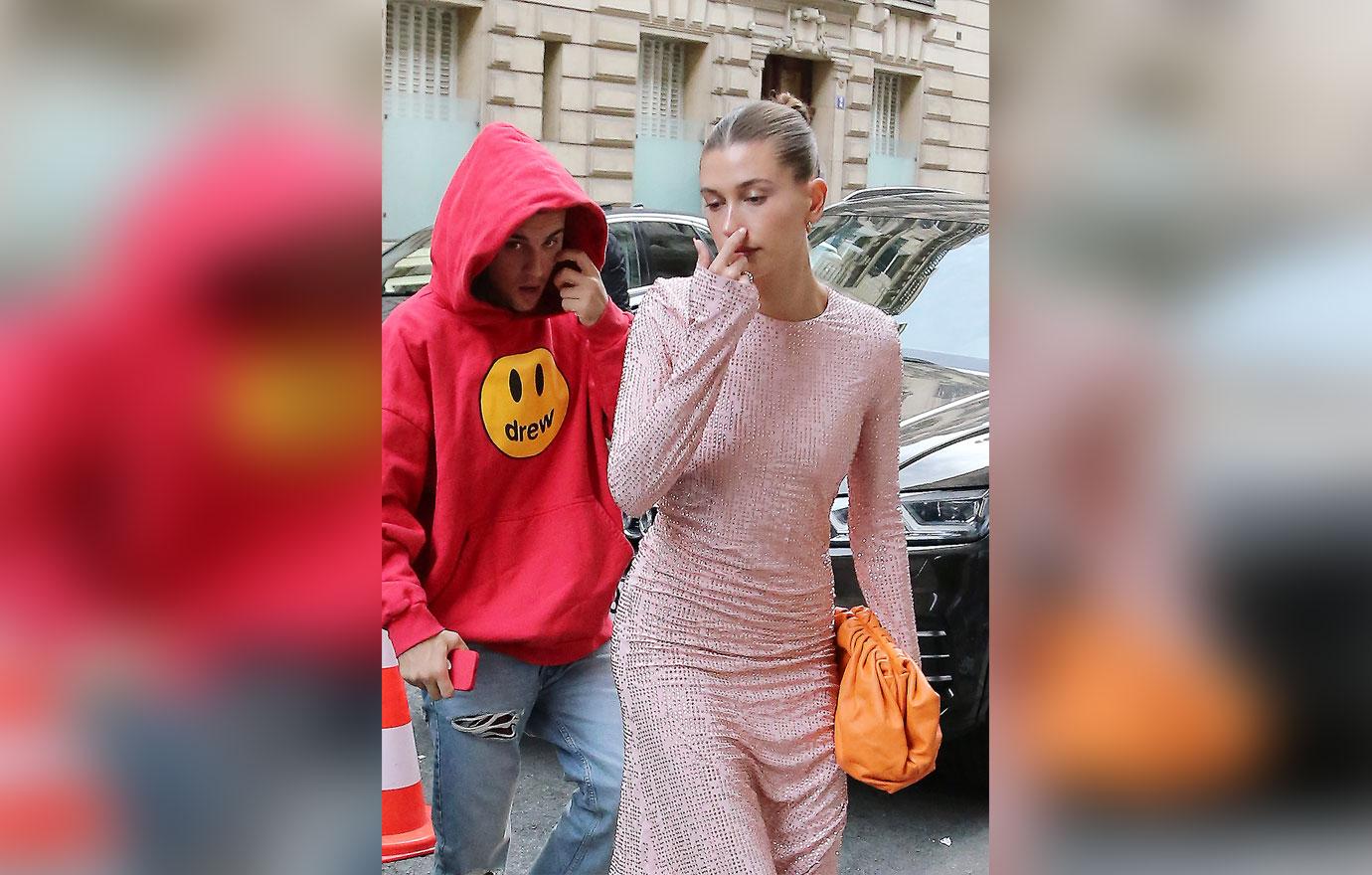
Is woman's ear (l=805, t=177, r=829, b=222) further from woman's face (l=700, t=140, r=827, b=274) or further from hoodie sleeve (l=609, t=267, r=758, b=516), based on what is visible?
hoodie sleeve (l=609, t=267, r=758, b=516)

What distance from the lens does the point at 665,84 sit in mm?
19984

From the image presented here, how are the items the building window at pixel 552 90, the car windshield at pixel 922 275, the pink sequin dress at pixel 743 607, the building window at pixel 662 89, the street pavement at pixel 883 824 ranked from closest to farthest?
the pink sequin dress at pixel 743 607 < the street pavement at pixel 883 824 < the car windshield at pixel 922 275 < the building window at pixel 552 90 < the building window at pixel 662 89

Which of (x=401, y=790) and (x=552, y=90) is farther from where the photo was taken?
(x=552, y=90)

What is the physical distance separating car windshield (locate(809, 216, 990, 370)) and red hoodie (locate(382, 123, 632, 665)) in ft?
9.27

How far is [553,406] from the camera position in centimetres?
280

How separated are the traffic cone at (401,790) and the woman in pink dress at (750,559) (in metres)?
1.66

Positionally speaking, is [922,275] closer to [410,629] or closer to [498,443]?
[498,443]

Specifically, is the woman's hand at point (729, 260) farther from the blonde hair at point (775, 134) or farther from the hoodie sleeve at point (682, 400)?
the blonde hair at point (775, 134)

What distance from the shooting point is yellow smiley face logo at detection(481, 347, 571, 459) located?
2.71 metres

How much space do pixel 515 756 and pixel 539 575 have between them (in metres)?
0.39

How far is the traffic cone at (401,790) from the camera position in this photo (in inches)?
156

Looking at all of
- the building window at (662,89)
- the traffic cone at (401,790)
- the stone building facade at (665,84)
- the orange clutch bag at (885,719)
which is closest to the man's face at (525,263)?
the orange clutch bag at (885,719)

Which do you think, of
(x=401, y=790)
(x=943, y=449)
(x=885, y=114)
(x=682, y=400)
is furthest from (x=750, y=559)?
(x=885, y=114)
